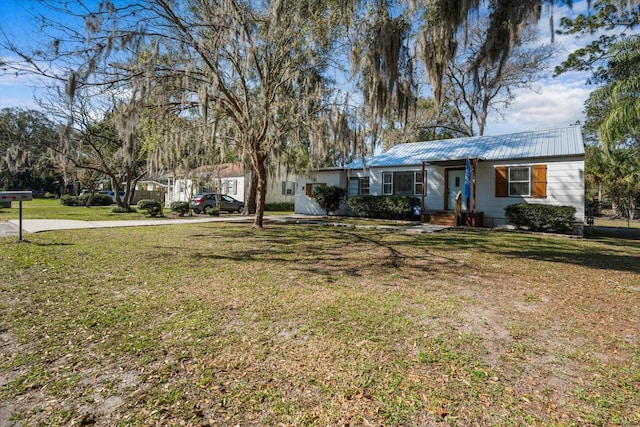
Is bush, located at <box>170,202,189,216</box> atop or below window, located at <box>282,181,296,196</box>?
below

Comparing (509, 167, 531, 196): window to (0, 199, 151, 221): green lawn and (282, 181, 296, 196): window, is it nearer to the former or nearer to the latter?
(0, 199, 151, 221): green lawn

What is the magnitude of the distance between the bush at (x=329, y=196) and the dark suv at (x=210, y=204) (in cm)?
672

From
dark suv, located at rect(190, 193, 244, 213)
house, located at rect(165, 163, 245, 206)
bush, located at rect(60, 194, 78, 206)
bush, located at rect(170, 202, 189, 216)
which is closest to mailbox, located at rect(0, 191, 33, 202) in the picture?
house, located at rect(165, 163, 245, 206)

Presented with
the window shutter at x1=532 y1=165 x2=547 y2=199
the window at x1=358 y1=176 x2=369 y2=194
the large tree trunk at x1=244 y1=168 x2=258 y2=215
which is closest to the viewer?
the window shutter at x1=532 y1=165 x2=547 y2=199

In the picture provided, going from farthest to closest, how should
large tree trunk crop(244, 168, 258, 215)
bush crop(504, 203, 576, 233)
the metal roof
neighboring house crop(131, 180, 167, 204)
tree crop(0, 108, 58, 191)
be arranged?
neighboring house crop(131, 180, 167, 204) < tree crop(0, 108, 58, 191) < large tree trunk crop(244, 168, 258, 215) < the metal roof < bush crop(504, 203, 576, 233)

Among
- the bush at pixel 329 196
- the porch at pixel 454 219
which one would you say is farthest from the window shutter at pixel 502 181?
the bush at pixel 329 196

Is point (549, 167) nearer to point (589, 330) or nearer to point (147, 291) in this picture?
point (589, 330)

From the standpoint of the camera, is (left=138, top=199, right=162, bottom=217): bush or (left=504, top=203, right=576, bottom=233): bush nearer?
(left=504, top=203, right=576, bottom=233): bush

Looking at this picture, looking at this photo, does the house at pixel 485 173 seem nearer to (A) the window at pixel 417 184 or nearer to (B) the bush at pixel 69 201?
(A) the window at pixel 417 184

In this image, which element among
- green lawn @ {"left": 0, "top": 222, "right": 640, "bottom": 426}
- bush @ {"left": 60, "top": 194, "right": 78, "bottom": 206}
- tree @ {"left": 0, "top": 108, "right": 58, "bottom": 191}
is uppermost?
tree @ {"left": 0, "top": 108, "right": 58, "bottom": 191}

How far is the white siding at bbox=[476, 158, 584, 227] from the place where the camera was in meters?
12.2

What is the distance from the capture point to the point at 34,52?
24.4ft

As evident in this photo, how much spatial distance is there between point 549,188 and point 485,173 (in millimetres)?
2447

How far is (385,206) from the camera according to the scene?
54.5 ft
